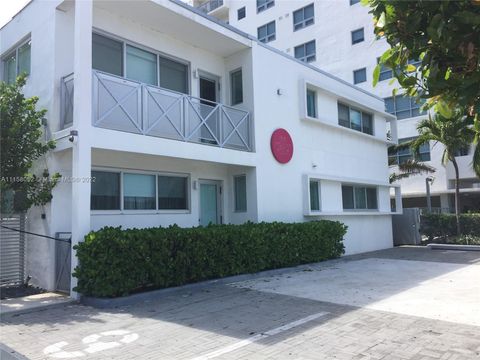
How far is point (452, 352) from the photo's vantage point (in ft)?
17.5

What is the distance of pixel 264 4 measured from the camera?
131 ft

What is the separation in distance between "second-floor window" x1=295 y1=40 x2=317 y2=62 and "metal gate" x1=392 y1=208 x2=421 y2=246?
18.3m

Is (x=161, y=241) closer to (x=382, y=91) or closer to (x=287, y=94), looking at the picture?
(x=287, y=94)

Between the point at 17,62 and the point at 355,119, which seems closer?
the point at 17,62

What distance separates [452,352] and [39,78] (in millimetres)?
10294

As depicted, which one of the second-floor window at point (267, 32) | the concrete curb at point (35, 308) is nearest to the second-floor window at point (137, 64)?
the concrete curb at point (35, 308)

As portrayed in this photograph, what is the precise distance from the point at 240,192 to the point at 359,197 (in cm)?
699

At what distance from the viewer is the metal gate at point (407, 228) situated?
21312mm

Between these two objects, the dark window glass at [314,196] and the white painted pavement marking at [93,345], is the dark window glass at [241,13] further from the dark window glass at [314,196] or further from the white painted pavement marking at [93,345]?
the white painted pavement marking at [93,345]

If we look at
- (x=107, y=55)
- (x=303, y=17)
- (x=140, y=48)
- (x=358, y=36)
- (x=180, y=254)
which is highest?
(x=303, y=17)

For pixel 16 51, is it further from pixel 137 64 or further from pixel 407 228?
pixel 407 228

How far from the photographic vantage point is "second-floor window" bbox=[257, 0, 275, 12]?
3912 cm

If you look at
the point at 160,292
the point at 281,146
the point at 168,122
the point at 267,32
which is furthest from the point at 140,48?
the point at 267,32

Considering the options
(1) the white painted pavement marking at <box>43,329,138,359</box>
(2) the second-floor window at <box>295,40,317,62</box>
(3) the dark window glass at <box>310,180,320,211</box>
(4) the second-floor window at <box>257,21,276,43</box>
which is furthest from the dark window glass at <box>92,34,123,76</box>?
(4) the second-floor window at <box>257,21,276,43</box>
